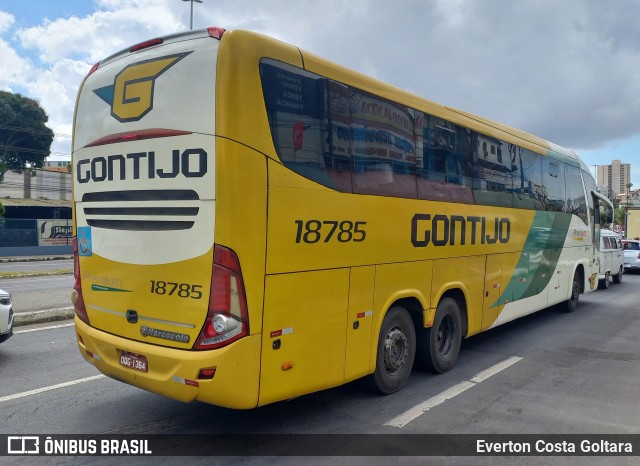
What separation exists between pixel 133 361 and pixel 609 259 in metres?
18.2

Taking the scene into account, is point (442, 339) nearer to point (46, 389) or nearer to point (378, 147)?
point (378, 147)

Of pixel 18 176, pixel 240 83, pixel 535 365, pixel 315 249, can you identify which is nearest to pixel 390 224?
pixel 315 249

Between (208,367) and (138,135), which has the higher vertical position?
(138,135)

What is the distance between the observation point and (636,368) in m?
7.44

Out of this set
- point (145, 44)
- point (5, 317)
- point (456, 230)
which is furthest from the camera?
point (5, 317)

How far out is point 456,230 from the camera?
7.07m

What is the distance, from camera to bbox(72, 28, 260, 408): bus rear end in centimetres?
412

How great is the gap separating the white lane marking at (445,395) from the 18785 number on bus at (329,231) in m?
1.88

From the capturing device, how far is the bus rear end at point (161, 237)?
4.12 meters

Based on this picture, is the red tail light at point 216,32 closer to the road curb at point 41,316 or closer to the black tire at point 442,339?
the black tire at point 442,339

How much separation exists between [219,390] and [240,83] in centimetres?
248

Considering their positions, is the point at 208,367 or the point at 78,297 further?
the point at 78,297

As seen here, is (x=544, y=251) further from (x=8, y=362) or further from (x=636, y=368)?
(x=8, y=362)

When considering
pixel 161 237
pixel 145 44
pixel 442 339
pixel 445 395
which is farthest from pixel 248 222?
pixel 442 339
